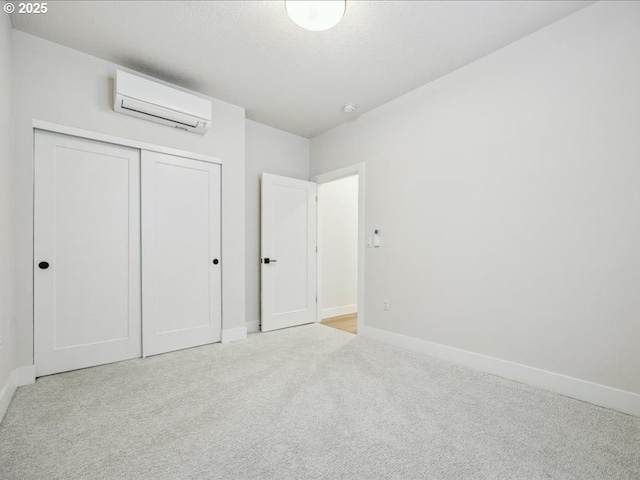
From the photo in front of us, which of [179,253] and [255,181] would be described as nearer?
[179,253]

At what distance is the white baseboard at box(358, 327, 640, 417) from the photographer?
6.52ft

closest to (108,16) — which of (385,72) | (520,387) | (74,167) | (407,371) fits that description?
(74,167)

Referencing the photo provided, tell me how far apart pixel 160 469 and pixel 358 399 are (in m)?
1.24

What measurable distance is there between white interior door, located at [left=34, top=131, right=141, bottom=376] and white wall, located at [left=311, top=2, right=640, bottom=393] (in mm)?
2698

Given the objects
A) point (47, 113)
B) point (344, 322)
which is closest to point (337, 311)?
point (344, 322)

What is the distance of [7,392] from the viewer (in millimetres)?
2045

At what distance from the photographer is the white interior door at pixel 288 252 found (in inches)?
157

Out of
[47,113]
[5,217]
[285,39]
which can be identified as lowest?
[5,217]

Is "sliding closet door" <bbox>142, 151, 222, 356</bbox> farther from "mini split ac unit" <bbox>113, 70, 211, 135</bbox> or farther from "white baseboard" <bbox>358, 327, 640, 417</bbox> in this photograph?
"white baseboard" <bbox>358, 327, 640, 417</bbox>

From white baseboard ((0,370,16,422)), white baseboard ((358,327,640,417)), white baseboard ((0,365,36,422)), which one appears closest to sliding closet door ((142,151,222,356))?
white baseboard ((0,365,36,422))

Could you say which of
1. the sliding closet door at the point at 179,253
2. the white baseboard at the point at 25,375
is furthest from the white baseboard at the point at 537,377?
the white baseboard at the point at 25,375

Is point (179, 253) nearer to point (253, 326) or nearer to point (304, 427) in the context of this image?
point (253, 326)

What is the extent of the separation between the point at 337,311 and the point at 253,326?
149cm

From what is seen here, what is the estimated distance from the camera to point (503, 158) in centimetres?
257
